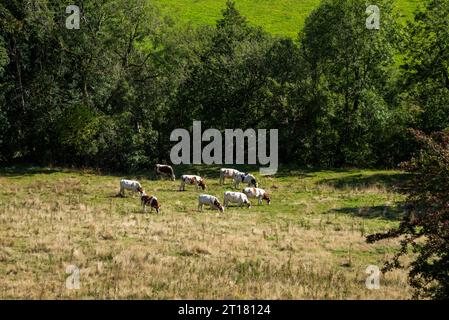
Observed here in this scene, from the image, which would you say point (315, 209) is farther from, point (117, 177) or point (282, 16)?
point (282, 16)

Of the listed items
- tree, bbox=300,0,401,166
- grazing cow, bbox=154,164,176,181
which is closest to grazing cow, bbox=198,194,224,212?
grazing cow, bbox=154,164,176,181

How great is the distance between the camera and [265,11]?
101 m

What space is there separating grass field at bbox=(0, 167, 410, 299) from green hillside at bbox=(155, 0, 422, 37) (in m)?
56.9

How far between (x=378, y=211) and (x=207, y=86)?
985 inches

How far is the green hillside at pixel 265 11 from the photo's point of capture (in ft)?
309

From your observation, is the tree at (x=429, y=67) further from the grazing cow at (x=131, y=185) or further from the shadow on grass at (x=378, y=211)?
the grazing cow at (x=131, y=185)

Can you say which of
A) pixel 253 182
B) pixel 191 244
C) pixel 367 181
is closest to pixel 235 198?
pixel 253 182

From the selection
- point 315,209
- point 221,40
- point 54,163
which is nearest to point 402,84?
point 221,40

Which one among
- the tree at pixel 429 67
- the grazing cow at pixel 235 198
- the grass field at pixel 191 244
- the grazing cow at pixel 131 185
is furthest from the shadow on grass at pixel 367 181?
the grazing cow at pixel 131 185

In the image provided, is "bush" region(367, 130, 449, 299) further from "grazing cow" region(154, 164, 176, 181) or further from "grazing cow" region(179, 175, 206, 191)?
"grazing cow" region(154, 164, 176, 181)

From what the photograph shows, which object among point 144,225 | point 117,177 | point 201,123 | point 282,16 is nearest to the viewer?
point 144,225

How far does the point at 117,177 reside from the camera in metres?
46.7

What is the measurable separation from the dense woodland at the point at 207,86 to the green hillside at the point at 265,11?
37.6 meters

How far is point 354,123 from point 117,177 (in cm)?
2033
